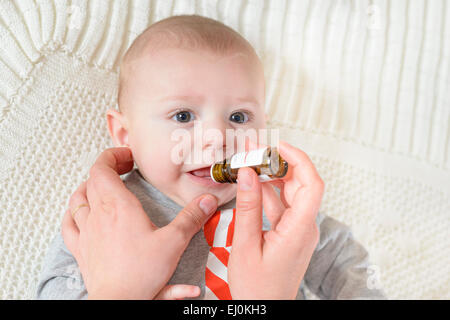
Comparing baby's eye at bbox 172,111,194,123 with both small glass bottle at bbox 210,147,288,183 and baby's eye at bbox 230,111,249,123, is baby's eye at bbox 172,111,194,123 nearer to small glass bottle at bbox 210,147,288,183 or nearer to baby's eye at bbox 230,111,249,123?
baby's eye at bbox 230,111,249,123

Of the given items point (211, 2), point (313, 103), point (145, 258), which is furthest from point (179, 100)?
point (313, 103)

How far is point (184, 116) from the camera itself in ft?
3.21

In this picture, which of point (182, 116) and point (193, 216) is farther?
point (182, 116)

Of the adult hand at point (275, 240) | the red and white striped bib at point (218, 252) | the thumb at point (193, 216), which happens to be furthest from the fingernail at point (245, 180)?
the red and white striped bib at point (218, 252)

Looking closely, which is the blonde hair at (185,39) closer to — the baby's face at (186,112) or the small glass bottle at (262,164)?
the baby's face at (186,112)

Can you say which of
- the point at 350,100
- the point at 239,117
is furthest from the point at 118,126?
the point at 350,100

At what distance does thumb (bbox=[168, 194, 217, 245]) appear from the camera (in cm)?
80

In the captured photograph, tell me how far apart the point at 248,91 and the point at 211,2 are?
1.60 feet

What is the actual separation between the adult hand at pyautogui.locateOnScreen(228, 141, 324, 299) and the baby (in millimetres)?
212

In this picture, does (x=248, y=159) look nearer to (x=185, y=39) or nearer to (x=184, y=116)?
(x=184, y=116)

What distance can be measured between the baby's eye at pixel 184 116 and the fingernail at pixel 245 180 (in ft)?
0.95

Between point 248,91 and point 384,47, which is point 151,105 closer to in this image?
point 248,91

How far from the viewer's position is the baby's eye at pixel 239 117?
102cm

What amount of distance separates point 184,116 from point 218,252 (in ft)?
1.14
